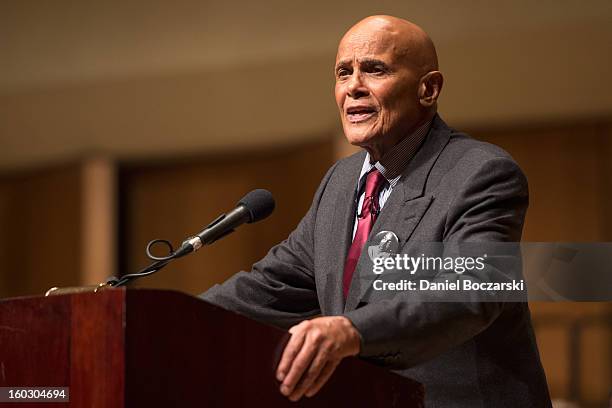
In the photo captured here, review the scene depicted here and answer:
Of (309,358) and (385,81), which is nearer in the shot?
(309,358)

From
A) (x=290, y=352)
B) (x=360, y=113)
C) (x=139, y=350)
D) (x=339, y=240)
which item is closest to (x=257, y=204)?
(x=339, y=240)

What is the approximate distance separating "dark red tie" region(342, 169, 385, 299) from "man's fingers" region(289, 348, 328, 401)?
55 centimetres

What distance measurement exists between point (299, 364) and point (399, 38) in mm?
952

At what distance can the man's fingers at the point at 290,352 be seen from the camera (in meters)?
1.41

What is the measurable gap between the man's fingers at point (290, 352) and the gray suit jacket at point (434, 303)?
134 mm

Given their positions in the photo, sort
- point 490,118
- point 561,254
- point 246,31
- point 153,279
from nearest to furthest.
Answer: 1. point 561,254
2. point 490,118
3. point 246,31
4. point 153,279

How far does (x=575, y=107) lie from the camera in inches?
172

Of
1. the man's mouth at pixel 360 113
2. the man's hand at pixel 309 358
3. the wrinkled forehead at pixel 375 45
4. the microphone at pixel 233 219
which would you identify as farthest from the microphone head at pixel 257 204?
the man's hand at pixel 309 358

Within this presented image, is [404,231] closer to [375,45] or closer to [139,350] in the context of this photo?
[375,45]

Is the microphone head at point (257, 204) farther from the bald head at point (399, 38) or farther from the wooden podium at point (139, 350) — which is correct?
the wooden podium at point (139, 350)

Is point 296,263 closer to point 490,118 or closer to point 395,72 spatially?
point 395,72

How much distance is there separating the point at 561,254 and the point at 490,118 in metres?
2.59

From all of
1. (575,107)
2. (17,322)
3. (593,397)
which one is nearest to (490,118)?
(575,107)

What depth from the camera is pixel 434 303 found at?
1623mm
